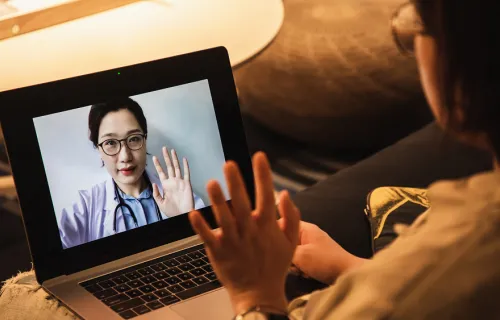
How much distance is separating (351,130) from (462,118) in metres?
1.61

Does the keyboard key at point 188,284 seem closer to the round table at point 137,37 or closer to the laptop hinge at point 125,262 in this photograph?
the laptop hinge at point 125,262

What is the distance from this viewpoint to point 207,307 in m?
0.92

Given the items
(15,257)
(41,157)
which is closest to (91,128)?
(41,157)

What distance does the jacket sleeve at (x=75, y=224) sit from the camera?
96cm

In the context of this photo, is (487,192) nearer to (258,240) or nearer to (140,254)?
(258,240)

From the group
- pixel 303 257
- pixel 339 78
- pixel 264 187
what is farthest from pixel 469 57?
pixel 339 78

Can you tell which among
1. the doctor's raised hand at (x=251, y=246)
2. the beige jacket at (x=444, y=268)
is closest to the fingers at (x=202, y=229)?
the doctor's raised hand at (x=251, y=246)

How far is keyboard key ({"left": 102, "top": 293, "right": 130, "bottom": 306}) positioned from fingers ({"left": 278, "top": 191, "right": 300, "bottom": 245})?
0.31 metres

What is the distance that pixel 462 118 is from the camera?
0.58m

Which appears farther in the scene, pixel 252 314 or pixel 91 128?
pixel 91 128

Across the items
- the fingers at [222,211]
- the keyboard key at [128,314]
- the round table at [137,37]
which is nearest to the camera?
the fingers at [222,211]

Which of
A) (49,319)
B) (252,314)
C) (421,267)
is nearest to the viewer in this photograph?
(421,267)

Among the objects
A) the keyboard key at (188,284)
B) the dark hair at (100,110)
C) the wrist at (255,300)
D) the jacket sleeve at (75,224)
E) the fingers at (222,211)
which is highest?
the dark hair at (100,110)

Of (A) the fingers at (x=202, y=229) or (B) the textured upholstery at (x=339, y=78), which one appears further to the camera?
(B) the textured upholstery at (x=339, y=78)
